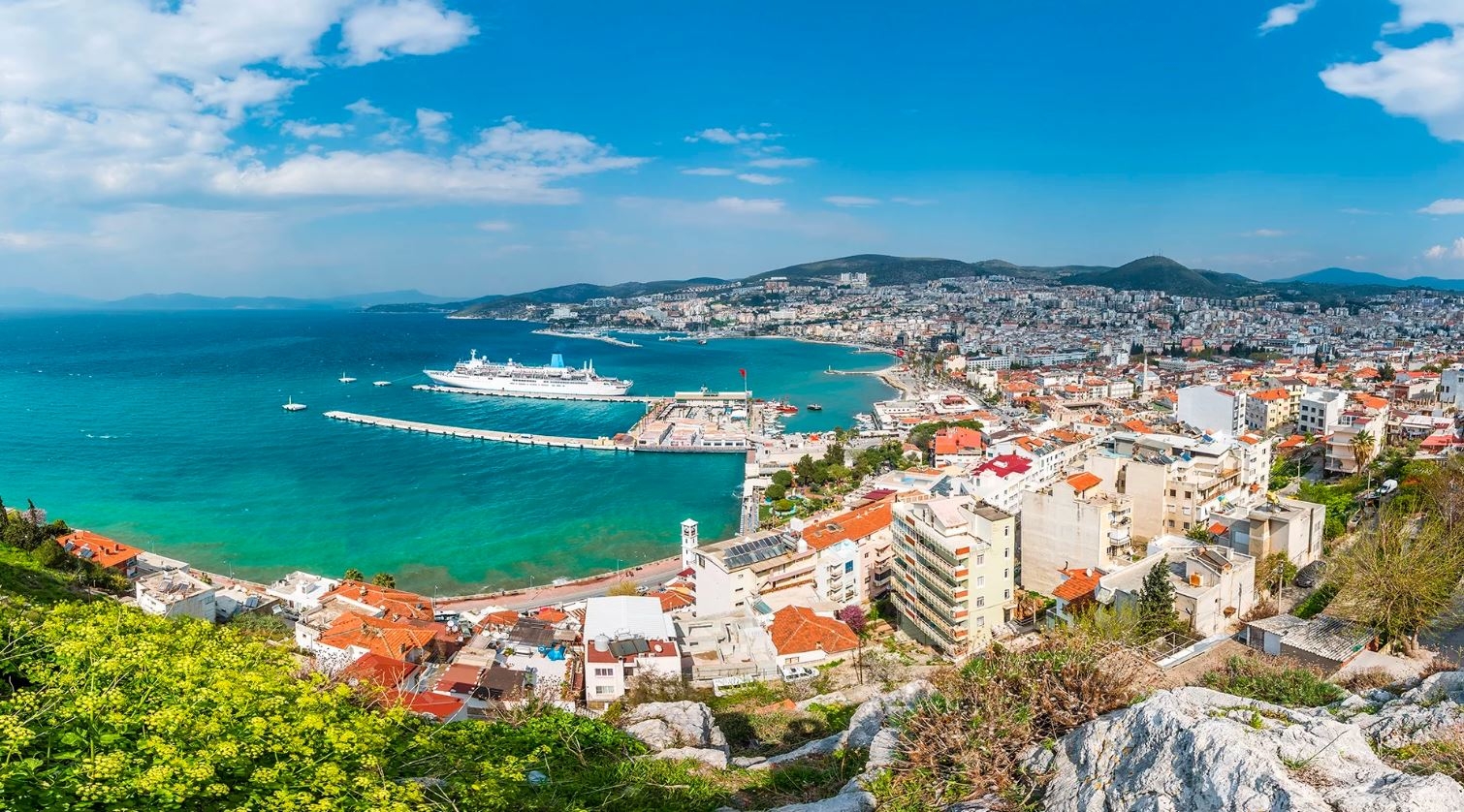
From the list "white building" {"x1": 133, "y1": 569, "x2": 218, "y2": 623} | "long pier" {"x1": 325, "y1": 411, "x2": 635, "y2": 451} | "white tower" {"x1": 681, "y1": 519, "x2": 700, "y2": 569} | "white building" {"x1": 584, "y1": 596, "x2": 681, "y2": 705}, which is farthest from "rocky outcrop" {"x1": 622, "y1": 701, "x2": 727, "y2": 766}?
"long pier" {"x1": 325, "y1": 411, "x2": 635, "y2": 451}

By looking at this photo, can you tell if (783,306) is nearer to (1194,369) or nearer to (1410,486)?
(1194,369)

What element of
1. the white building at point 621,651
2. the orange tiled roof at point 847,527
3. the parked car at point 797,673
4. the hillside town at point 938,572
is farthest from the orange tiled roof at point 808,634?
the orange tiled roof at point 847,527

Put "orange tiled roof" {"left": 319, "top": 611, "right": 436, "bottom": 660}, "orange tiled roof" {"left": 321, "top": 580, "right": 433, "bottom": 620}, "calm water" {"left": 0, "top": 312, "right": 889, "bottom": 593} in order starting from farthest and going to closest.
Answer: "calm water" {"left": 0, "top": 312, "right": 889, "bottom": 593}
"orange tiled roof" {"left": 321, "top": 580, "right": 433, "bottom": 620}
"orange tiled roof" {"left": 319, "top": 611, "right": 436, "bottom": 660}

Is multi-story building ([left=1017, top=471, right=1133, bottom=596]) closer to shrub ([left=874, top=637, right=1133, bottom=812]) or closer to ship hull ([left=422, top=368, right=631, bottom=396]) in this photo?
shrub ([left=874, top=637, right=1133, bottom=812])

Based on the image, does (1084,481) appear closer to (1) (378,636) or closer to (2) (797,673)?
(2) (797,673)

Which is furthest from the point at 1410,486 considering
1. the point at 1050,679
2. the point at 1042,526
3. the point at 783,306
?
the point at 783,306

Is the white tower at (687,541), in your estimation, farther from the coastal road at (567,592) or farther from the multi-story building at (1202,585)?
the multi-story building at (1202,585)
